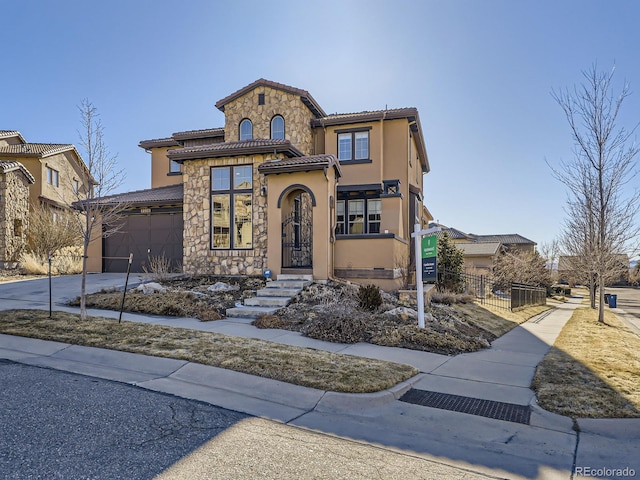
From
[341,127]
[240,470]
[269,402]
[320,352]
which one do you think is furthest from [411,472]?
[341,127]

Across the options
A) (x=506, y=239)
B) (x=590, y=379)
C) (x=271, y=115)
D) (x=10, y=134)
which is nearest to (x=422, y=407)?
(x=590, y=379)

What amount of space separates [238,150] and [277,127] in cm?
523

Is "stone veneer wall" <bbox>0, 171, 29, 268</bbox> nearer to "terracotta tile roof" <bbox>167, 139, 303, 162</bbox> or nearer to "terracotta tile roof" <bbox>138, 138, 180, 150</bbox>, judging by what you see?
"terracotta tile roof" <bbox>138, 138, 180, 150</bbox>

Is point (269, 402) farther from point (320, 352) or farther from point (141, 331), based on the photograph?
point (141, 331)

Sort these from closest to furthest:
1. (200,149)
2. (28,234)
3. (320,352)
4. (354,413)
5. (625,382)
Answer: (354,413) < (625,382) < (320,352) < (200,149) < (28,234)

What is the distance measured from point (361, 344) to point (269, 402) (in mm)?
3506

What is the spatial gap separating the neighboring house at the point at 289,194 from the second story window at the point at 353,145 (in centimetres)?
5

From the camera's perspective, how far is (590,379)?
21.8 feet

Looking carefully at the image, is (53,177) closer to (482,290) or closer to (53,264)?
(53,264)

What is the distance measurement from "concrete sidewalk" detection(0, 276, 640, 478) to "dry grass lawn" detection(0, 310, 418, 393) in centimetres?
21

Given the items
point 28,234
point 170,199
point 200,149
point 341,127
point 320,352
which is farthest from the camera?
point 28,234

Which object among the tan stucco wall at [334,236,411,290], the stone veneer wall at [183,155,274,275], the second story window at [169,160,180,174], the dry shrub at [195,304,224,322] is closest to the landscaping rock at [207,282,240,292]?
the stone veneer wall at [183,155,274,275]

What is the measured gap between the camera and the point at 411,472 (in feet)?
12.5

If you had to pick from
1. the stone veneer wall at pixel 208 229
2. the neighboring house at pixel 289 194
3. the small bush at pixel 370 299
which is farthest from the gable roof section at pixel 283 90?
the small bush at pixel 370 299
